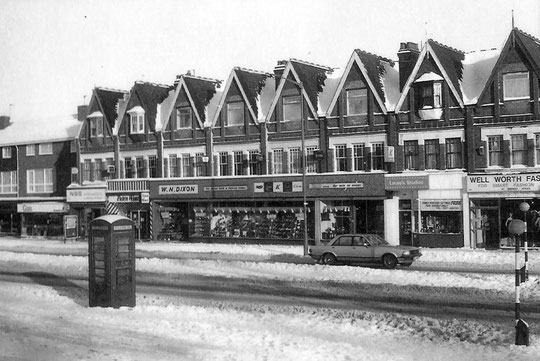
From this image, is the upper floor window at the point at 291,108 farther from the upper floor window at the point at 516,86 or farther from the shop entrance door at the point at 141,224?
the shop entrance door at the point at 141,224

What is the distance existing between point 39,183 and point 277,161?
27923mm

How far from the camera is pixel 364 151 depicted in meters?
45.5

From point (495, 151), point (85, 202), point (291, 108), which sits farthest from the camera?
point (85, 202)

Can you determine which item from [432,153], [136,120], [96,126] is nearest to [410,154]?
[432,153]

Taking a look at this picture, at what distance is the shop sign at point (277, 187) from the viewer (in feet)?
155

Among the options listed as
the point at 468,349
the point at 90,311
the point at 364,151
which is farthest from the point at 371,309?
the point at 364,151

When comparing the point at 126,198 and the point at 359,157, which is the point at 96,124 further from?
the point at 359,157

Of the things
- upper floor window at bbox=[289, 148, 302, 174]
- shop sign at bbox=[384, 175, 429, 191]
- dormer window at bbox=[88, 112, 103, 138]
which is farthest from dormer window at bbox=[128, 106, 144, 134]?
shop sign at bbox=[384, 175, 429, 191]

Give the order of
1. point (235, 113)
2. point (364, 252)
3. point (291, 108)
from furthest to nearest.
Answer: point (235, 113) < point (291, 108) < point (364, 252)

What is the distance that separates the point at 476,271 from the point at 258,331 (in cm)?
1537

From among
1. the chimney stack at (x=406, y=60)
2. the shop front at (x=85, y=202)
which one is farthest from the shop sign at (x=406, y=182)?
the shop front at (x=85, y=202)

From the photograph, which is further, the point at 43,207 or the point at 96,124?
the point at 43,207

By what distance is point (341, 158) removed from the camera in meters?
46.4

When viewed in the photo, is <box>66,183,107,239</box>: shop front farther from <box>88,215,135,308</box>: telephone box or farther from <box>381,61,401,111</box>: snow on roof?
<box>88,215,135,308</box>: telephone box
